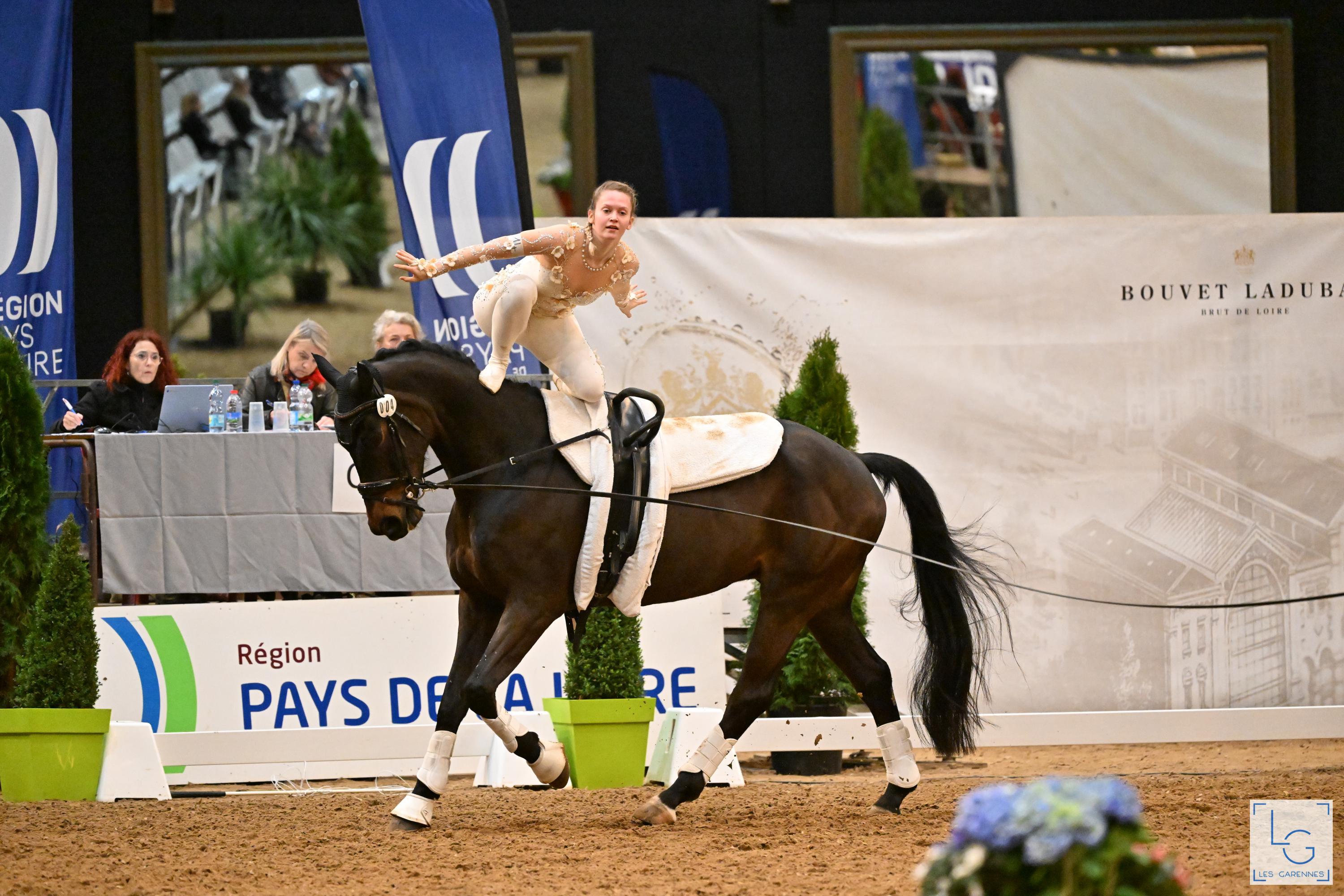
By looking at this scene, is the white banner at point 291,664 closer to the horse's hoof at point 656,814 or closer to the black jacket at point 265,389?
the black jacket at point 265,389

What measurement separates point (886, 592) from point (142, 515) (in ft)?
13.7

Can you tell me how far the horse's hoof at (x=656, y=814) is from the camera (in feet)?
17.9

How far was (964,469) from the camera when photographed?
8531 mm

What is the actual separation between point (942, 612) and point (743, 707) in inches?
40.8

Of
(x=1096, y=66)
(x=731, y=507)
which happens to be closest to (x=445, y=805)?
(x=731, y=507)

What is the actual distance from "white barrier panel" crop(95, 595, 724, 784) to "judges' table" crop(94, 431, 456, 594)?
0.29 metres

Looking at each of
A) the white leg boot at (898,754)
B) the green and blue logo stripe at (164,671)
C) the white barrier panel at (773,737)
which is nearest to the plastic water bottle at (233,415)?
the green and blue logo stripe at (164,671)

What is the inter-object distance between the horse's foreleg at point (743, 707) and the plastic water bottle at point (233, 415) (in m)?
3.45

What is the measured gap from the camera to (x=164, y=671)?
7.18 m

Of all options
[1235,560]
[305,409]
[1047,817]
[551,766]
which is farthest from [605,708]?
[1047,817]

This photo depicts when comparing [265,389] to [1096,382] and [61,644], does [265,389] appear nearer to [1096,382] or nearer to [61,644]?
[61,644]

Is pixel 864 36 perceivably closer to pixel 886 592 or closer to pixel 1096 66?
pixel 1096 66

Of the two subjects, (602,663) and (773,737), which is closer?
(602,663)

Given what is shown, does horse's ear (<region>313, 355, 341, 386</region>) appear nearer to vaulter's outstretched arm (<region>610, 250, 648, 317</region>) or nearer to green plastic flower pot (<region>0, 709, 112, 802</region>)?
vaulter's outstretched arm (<region>610, 250, 648, 317</region>)
